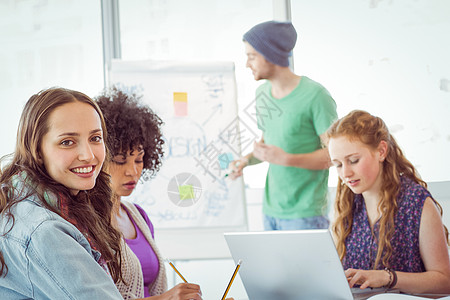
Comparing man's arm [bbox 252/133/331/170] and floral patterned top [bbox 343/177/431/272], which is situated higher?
man's arm [bbox 252/133/331/170]

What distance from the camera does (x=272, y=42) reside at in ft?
7.67

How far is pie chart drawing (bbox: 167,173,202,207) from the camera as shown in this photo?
2.70m

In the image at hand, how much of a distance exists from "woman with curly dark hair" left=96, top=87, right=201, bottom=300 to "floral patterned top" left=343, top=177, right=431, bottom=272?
60 cm

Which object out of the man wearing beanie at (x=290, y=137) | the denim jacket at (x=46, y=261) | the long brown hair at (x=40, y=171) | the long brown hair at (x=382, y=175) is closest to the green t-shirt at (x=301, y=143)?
the man wearing beanie at (x=290, y=137)

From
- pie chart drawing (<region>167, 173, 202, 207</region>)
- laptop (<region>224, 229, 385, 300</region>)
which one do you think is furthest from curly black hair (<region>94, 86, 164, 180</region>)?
pie chart drawing (<region>167, 173, 202, 207</region>)

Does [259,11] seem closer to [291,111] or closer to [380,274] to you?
[291,111]

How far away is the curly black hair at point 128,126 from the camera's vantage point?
161 cm

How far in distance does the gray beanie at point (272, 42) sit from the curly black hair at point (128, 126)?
773 mm

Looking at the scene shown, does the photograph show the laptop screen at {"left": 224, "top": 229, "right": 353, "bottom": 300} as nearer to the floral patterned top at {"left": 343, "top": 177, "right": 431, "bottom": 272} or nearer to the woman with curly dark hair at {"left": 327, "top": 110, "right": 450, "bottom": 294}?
the woman with curly dark hair at {"left": 327, "top": 110, "right": 450, "bottom": 294}

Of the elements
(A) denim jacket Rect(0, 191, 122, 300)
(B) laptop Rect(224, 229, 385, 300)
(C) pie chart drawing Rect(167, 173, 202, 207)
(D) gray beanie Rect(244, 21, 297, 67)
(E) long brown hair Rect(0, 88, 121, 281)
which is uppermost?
(D) gray beanie Rect(244, 21, 297, 67)

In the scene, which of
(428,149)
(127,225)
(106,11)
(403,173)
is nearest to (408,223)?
(403,173)

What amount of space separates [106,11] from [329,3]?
4.33 ft

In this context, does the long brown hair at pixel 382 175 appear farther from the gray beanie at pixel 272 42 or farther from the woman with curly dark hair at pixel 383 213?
the gray beanie at pixel 272 42

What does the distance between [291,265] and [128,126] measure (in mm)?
760
